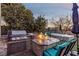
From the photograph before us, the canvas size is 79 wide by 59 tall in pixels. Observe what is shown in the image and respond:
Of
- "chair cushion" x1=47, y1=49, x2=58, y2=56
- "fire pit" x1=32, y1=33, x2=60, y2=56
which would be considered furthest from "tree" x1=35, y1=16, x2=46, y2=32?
"chair cushion" x1=47, y1=49, x2=58, y2=56

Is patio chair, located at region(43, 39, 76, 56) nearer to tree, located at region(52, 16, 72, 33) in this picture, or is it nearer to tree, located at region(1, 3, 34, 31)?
tree, located at region(52, 16, 72, 33)

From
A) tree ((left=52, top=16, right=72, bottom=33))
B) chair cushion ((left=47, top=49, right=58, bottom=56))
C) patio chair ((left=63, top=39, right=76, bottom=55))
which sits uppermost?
tree ((left=52, top=16, right=72, bottom=33))

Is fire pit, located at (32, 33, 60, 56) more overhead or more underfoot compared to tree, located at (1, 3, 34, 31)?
more underfoot

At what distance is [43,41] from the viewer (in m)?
1.84

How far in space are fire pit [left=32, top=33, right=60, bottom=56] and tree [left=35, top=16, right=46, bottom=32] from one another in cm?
6

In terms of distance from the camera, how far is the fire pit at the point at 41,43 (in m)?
1.83

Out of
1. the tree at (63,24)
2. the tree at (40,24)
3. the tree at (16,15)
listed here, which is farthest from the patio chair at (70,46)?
the tree at (16,15)

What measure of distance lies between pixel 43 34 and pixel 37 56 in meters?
0.24

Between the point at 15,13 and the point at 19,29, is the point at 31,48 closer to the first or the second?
the point at 19,29

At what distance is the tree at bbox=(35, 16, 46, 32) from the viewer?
1825mm

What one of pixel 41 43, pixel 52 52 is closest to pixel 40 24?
pixel 41 43

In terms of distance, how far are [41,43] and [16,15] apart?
1.30 ft

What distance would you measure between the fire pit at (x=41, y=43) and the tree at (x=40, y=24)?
0.20 ft

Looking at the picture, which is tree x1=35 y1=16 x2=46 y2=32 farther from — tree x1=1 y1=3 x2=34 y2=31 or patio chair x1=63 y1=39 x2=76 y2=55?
patio chair x1=63 y1=39 x2=76 y2=55
